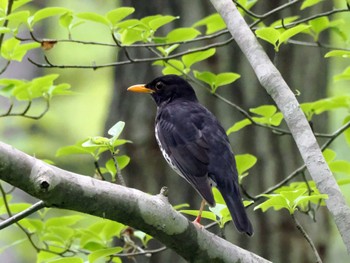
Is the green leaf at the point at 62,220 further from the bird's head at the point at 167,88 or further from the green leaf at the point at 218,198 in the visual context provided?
the bird's head at the point at 167,88

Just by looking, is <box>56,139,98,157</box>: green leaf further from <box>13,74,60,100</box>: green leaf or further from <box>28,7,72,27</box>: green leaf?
<box>28,7,72,27</box>: green leaf

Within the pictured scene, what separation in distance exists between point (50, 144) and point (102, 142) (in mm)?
7663

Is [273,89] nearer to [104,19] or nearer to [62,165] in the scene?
[104,19]

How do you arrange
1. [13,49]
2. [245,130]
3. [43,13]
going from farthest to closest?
1. [245,130]
2. [13,49]
3. [43,13]

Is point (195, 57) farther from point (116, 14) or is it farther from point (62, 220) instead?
point (62, 220)

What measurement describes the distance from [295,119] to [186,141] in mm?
1450

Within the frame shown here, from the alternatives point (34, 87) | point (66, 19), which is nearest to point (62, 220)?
point (34, 87)

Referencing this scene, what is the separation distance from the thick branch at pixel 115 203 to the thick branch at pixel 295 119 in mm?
438

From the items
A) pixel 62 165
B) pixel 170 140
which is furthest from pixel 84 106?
pixel 170 140

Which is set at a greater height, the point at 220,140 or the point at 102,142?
the point at 102,142

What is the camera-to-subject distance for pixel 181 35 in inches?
173

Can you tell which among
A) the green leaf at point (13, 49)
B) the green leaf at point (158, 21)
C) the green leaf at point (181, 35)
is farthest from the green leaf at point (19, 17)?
the green leaf at point (181, 35)

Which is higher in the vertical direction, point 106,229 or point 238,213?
point 238,213

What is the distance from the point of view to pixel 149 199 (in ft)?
9.71
